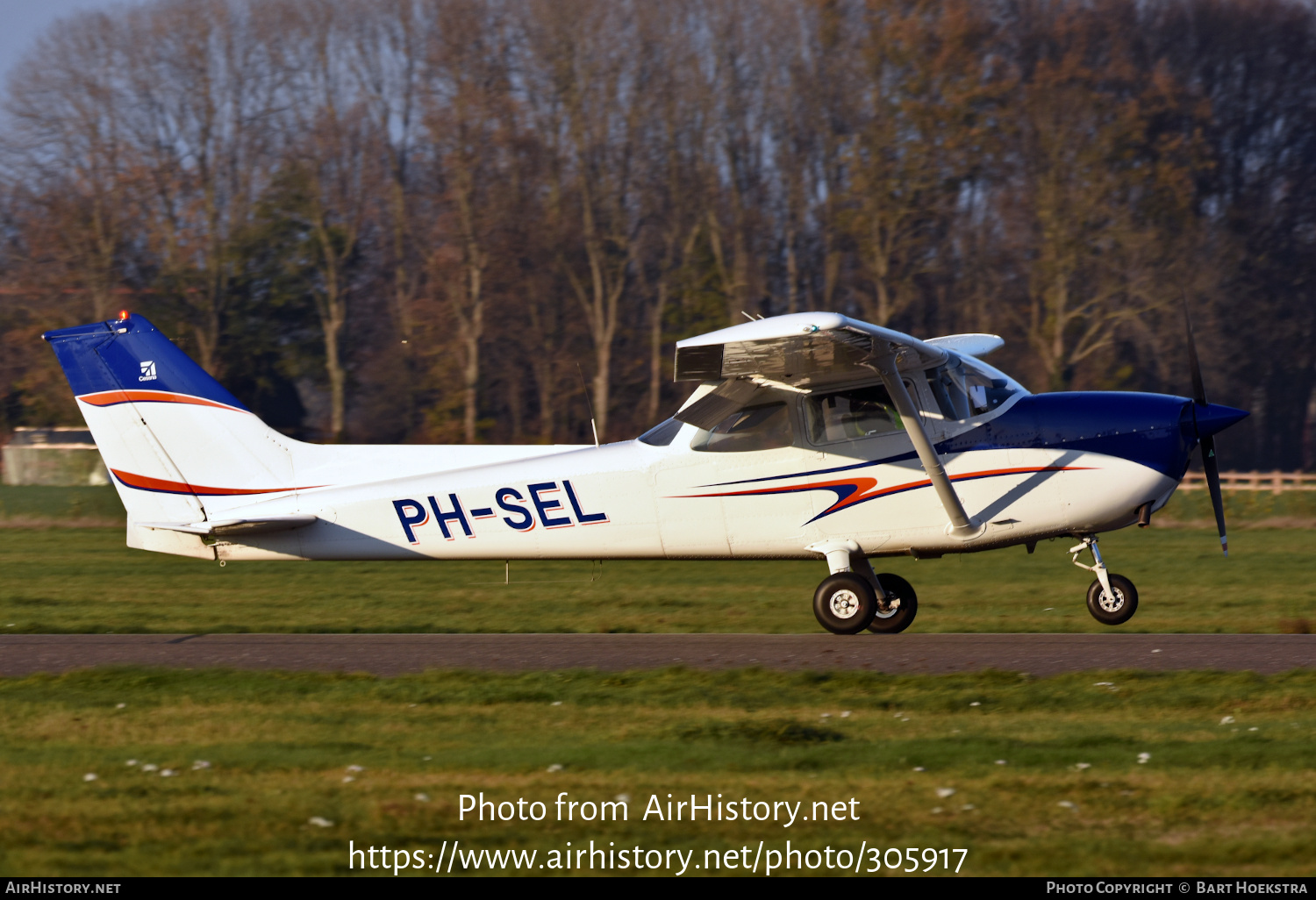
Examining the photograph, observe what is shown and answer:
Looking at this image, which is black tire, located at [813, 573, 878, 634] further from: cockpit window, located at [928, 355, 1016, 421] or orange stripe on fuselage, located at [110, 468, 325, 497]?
orange stripe on fuselage, located at [110, 468, 325, 497]

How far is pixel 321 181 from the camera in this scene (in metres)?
42.4

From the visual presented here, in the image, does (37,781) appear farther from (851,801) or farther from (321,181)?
(321,181)

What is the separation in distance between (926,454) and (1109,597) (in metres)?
2.07

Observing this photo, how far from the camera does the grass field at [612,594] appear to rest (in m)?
12.2

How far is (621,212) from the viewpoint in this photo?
4209 centimetres

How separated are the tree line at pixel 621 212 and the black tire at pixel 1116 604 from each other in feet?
96.1

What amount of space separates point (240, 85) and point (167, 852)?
42353 mm

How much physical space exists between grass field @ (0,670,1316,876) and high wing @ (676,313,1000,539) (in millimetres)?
2151

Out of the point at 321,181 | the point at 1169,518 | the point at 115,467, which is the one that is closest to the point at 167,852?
the point at 115,467

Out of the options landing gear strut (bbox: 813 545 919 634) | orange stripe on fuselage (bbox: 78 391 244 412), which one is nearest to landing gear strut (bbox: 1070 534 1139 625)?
landing gear strut (bbox: 813 545 919 634)

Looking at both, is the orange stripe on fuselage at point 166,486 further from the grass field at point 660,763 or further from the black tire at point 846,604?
the black tire at point 846,604

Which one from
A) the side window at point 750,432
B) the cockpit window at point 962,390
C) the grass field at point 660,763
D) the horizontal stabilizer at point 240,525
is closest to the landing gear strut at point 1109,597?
the cockpit window at point 962,390

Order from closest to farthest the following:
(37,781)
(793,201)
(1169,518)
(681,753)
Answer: (37,781) < (681,753) < (1169,518) < (793,201)

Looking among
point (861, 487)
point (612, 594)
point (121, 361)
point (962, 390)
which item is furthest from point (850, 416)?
point (121, 361)
